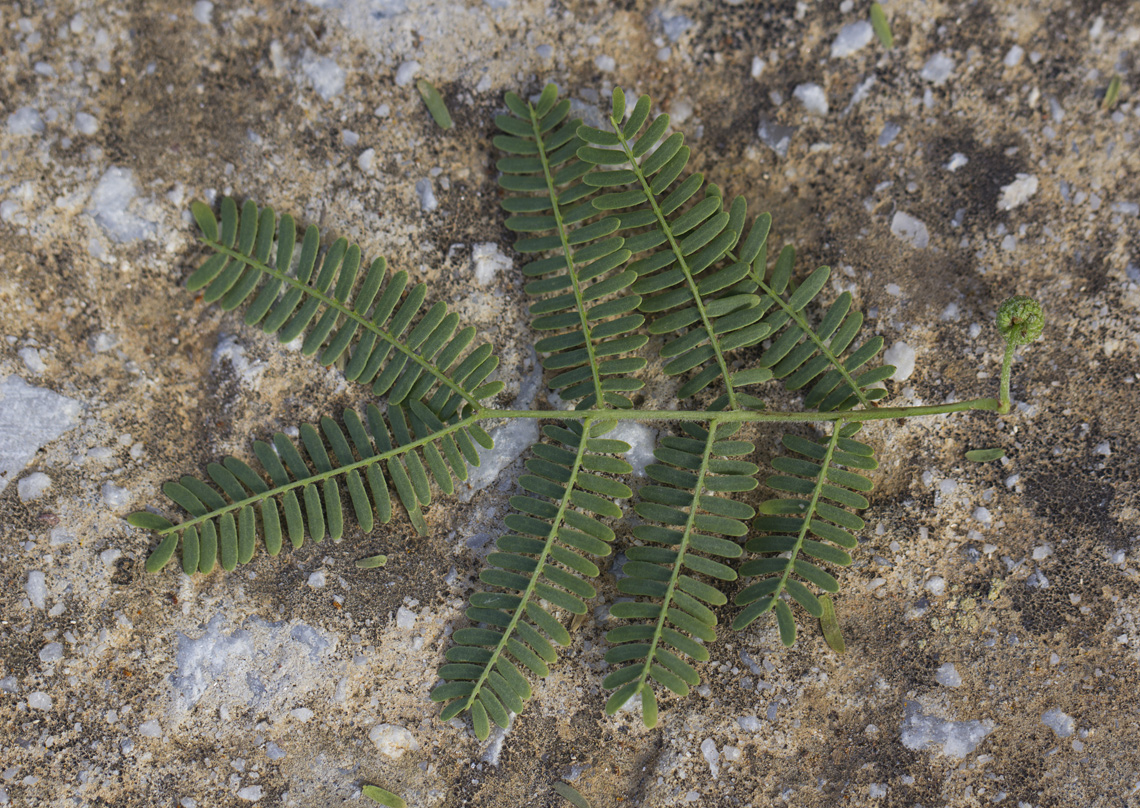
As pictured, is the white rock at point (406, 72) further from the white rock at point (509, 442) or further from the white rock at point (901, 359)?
the white rock at point (901, 359)

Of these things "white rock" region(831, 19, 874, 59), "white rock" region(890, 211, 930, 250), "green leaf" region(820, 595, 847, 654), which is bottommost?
"green leaf" region(820, 595, 847, 654)

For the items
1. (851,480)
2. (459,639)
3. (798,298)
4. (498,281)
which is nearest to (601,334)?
(498,281)

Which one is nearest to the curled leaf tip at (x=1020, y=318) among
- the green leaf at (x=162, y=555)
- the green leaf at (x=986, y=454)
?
the green leaf at (x=986, y=454)

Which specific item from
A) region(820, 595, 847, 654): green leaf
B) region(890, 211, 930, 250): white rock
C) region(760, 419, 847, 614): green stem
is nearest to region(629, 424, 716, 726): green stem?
region(760, 419, 847, 614): green stem

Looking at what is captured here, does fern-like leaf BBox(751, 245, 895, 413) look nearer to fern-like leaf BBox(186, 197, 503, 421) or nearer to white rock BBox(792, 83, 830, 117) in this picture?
white rock BBox(792, 83, 830, 117)

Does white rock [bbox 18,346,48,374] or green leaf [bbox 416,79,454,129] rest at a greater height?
green leaf [bbox 416,79,454,129]

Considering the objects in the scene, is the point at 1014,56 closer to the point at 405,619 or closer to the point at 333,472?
the point at 333,472

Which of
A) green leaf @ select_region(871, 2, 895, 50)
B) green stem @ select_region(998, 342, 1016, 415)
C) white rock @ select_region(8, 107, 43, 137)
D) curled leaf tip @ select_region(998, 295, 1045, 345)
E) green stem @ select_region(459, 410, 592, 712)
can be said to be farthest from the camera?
green leaf @ select_region(871, 2, 895, 50)
